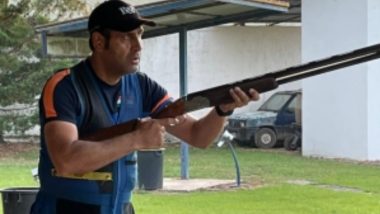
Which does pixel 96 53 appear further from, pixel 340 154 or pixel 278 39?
pixel 278 39

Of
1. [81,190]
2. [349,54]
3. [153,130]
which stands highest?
[349,54]

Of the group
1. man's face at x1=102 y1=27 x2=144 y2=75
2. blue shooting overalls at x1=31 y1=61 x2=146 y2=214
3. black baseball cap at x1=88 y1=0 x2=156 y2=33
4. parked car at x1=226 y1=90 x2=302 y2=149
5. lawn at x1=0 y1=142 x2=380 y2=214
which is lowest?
lawn at x1=0 y1=142 x2=380 y2=214

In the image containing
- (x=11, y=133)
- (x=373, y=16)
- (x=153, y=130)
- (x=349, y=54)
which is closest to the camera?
(x=349, y=54)

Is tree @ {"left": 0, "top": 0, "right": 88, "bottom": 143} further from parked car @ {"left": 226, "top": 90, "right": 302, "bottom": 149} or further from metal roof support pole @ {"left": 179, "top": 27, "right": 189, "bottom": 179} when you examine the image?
metal roof support pole @ {"left": 179, "top": 27, "right": 189, "bottom": 179}

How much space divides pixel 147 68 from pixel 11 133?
4.50 metres

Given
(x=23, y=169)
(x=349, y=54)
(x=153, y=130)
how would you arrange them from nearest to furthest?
(x=349, y=54) < (x=153, y=130) < (x=23, y=169)

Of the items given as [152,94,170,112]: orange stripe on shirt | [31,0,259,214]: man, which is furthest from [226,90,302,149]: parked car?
[31,0,259,214]: man

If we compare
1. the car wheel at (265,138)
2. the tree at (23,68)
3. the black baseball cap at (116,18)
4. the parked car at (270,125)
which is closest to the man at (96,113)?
the black baseball cap at (116,18)

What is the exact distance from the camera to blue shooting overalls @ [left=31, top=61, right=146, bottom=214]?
336 centimetres

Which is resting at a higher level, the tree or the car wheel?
the tree

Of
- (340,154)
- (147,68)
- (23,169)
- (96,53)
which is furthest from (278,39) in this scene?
(96,53)

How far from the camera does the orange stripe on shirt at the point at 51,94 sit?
3283 mm

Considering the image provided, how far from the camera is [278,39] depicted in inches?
1023

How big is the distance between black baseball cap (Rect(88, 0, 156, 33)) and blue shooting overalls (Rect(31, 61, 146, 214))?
Answer: 0.18 metres
